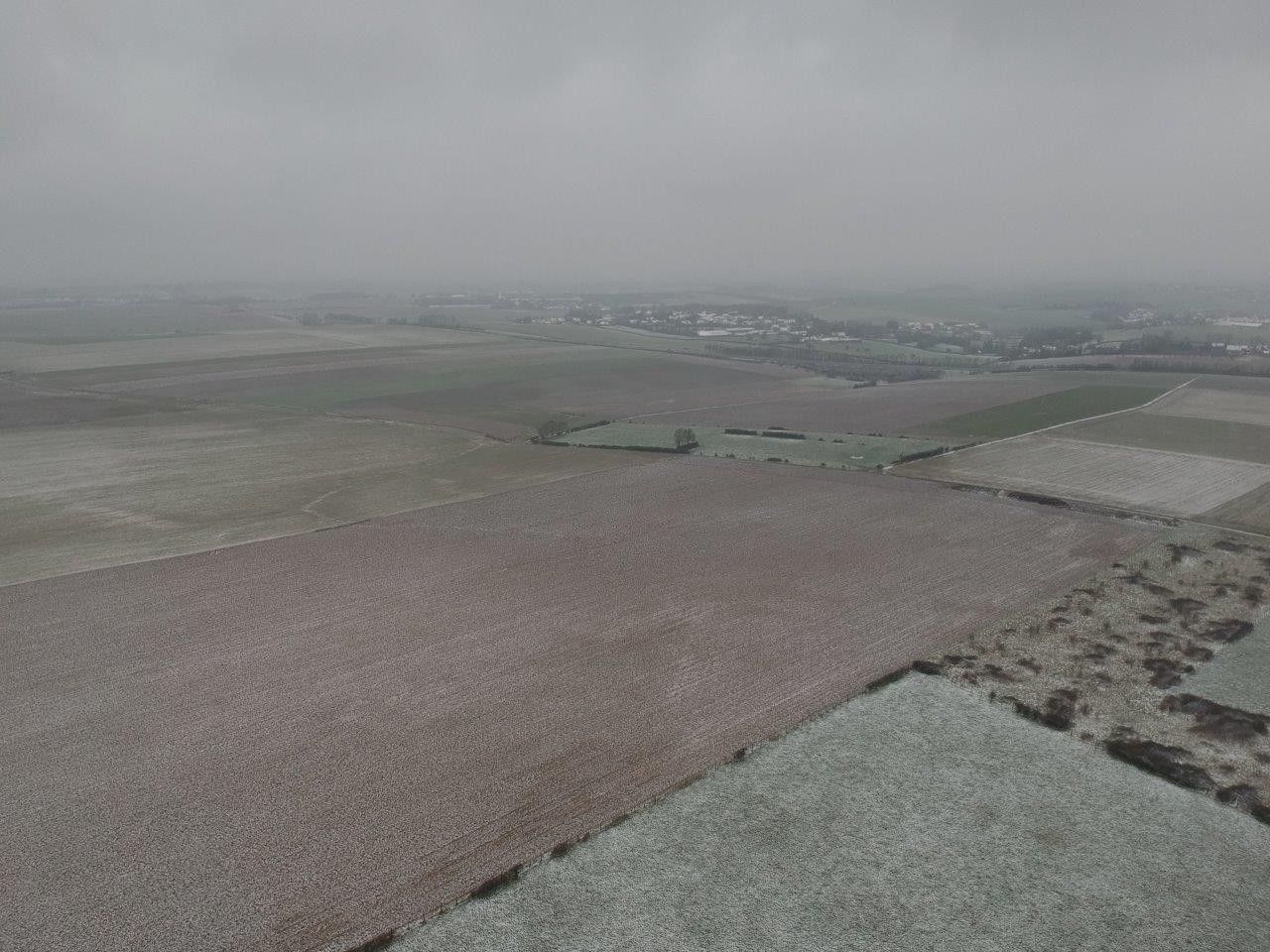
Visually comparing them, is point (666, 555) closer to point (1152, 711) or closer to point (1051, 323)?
point (1152, 711)

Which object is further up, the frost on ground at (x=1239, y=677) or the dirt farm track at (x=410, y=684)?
the frost on ground at (x=1239, y=677)

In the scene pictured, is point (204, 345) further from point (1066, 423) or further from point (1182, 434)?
point (1182, 434)

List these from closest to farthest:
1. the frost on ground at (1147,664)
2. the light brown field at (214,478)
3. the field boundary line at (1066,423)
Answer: the frost on ground at (1147,664) → the light brown field at (214,478) → the field boundary line at (1066,423)

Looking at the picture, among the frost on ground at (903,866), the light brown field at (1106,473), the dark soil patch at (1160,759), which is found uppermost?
the light brown field at (1106,473)

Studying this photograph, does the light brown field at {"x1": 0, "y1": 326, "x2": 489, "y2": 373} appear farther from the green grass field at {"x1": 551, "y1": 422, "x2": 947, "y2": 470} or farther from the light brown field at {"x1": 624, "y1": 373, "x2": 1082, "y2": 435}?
the green grass field at {"x1": 551, "y1": 422, "x2": 947, "y2": 470}

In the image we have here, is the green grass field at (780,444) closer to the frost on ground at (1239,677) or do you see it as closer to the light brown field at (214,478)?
the light brown field at (214,478)

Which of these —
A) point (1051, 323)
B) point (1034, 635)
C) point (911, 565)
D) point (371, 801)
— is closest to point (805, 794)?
point (371, 801)

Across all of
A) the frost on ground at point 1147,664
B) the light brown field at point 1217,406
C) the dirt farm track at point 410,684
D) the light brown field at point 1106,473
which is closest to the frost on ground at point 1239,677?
the frost on ground at point 1147,664
